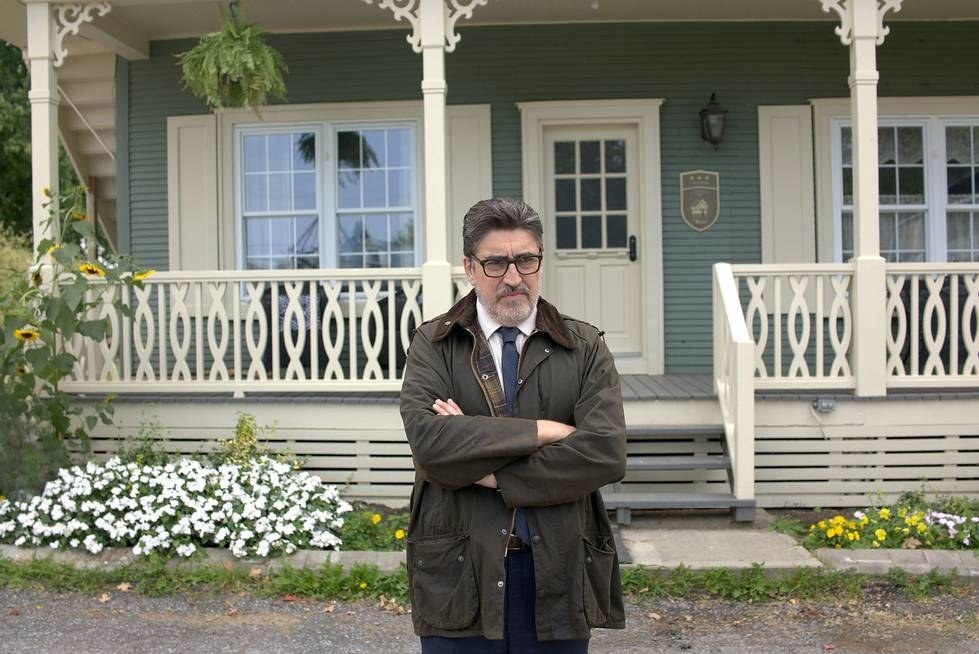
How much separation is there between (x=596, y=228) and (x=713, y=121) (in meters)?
1.35

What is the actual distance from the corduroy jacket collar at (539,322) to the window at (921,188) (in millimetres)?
6442

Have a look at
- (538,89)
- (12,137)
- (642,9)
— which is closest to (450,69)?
(538,89)

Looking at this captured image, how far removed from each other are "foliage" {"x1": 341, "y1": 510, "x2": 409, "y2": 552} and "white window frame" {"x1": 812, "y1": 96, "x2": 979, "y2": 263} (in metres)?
4.50

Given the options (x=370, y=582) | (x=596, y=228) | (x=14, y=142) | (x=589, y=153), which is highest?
(x=14, y=142)

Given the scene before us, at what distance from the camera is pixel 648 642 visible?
4.39m

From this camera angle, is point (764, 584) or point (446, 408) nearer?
point (446, 408)

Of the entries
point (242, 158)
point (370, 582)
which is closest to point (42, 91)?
point (242, 158)

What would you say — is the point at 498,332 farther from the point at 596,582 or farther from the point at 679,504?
the point at 679,504

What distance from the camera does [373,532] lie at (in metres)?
5.89

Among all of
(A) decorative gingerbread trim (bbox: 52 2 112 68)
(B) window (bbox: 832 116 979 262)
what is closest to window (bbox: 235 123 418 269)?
(A) decorative gingerbread trim (bbox: 52 2 112 68)

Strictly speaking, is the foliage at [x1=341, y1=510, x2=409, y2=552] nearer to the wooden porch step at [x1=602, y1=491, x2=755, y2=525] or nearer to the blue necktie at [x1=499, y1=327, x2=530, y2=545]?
the wooden porch step at [x1=602, y1=491, x2=755, y2=525]

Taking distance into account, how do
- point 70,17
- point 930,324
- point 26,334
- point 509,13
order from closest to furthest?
point 26,334 < point 930,324 < point 70,17 < point 509,13

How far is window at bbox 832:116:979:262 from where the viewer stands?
8.24m

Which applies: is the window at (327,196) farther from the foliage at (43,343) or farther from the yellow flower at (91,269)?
the yellow flower at (91,269)
